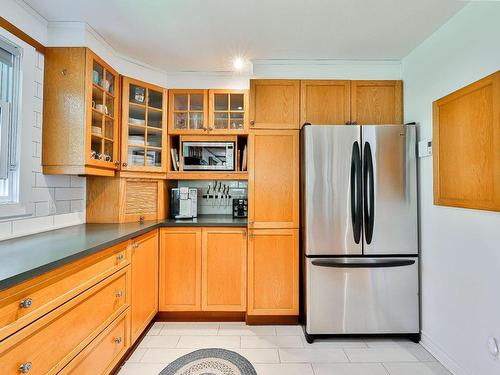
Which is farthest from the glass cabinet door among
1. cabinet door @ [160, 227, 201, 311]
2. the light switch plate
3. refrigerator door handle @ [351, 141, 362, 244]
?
the light switch plate

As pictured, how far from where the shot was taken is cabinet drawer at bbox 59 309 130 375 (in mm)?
1397

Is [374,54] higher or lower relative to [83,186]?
higher

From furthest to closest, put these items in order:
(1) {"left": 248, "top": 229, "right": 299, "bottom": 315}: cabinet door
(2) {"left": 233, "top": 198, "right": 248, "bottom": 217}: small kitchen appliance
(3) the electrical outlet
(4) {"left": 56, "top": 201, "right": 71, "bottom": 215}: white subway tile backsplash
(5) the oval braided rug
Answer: (2) {"left": 233, "top": 198, "right": 248, "bottom": 217}: small kitchen appliance → (1) {"left": 248, "top": 229, "right": 299, "bottom": 315}: cabinet door → (4) {"left": 56, "top": 201, "right": 71, "bottom": 215}: white subway tile backsplash → (5) the oval braided rug → (3) the electrical outlet

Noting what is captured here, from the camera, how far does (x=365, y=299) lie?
2.21 m

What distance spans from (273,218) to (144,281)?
121 cm

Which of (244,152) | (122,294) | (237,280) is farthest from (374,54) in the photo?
(122,294)

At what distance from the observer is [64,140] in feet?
6.61

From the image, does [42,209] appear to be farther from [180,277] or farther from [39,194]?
[180,277]

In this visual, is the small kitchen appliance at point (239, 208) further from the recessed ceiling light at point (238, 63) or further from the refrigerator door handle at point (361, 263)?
the recessed ceiling light at point (238, 63)

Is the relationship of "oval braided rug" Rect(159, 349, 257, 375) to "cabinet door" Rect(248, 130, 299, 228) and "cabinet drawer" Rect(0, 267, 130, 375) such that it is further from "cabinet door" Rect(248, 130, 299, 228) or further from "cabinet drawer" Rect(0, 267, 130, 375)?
"cabinet door" Rect(248, 130, 299, 228)

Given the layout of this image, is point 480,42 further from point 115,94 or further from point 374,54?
point 115,94

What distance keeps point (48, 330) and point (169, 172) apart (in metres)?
1.77

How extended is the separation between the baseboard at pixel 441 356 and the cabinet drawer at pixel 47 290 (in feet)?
7.74

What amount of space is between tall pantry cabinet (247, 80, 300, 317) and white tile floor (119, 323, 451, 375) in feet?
0.77
